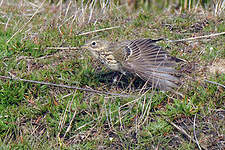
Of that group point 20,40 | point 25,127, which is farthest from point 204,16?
point 25,127

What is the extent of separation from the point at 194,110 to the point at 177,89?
447mm

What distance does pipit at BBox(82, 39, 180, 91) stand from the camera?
4922 mm

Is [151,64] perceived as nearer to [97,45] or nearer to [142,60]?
[142,60]

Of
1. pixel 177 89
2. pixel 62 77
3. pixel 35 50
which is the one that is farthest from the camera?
pixel 35 50

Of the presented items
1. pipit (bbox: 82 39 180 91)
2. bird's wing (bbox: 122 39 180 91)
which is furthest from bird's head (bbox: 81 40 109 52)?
bird's wing (bbox: 122 39 180 91)

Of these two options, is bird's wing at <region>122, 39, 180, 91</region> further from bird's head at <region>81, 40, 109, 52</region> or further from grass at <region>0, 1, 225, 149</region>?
bird's head at <region>81, 40, 109, 52</region>

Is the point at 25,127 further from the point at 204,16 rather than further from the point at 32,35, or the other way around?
the point at 204,16

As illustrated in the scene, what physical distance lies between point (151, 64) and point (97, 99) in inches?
37.5

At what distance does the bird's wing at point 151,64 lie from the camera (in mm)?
4906

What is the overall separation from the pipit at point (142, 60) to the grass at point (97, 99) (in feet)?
0.72

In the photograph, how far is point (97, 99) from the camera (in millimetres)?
5082

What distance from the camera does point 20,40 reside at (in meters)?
6.35

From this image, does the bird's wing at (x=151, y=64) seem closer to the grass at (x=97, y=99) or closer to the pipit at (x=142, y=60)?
the pipit at (x=142, y=60)

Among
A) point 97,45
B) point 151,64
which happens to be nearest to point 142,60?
point 151,64
